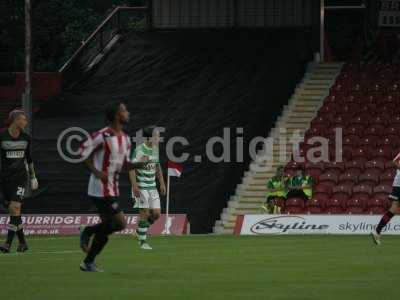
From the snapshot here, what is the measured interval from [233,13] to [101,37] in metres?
4.64

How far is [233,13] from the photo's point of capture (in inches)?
1729

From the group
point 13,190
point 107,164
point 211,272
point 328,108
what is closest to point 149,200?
point 13,190

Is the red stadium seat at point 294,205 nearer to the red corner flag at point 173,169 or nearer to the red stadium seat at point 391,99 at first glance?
the red corner flag at point 173,169

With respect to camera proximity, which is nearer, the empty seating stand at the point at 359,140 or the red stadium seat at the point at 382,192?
the red stadium seat at the point at 382,192

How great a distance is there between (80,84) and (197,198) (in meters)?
10.0

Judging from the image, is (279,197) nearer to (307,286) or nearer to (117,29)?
(117,29)

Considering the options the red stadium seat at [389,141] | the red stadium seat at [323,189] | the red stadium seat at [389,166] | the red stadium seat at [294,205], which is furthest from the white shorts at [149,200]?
the red stadium seat at [389,141]

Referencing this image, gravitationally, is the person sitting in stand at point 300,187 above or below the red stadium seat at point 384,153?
below

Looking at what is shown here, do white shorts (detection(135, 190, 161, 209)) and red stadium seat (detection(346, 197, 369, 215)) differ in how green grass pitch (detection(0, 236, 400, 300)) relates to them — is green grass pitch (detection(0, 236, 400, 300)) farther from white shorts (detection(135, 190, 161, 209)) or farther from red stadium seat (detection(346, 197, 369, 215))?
red stadium seat (detection(346, 197, 369, 215))

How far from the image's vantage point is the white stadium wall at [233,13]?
42969mm

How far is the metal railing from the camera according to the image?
42781 mm

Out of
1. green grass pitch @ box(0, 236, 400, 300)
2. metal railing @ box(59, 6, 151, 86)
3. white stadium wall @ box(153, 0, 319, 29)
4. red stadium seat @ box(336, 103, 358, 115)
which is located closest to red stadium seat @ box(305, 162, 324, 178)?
red stadium seat @ box(336, 103, 358, 115)

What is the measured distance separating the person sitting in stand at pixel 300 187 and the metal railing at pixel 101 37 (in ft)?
38.4

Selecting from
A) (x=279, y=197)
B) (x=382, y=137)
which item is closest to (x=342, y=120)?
(x=382, y=137)
